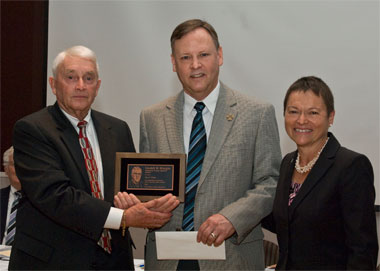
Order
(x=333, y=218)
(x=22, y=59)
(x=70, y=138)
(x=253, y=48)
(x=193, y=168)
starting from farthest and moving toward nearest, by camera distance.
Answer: (x=22, y=59) < (x=253, y=48) < (x=70, y=138) < (x=193, y=168) < (x=333, y=218)

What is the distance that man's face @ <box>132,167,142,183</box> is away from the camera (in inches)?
110

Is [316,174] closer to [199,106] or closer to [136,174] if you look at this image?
[199,106]

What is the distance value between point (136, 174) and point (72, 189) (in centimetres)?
36

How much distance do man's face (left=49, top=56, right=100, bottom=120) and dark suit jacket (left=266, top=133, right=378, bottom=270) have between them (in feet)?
4.31

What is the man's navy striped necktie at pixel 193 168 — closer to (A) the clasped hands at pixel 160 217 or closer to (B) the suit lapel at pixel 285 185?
(A) the clasped hands at pixel 160 217

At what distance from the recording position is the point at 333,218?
2547 millimetres

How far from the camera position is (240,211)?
2.65 m

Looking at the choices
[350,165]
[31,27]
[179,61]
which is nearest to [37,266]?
[179,61]

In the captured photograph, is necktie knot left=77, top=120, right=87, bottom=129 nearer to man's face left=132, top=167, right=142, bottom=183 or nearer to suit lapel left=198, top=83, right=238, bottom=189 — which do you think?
man's face left=132, top=167, right=142, bottom=183

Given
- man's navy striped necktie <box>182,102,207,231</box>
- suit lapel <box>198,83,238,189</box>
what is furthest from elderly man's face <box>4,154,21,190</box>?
suit lapel <box>198,83,238,189</box>

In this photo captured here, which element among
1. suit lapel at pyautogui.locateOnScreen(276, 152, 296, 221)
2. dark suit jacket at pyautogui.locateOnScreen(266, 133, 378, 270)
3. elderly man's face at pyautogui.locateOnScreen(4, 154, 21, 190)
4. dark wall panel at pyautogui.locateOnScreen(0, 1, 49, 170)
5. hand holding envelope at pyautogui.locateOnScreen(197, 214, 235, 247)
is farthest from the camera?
dark wall panel at pyautogui.locateOnScreen(0, 1, 49, 170)

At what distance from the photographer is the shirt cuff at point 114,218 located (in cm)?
276

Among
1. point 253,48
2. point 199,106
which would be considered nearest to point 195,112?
point 199,106

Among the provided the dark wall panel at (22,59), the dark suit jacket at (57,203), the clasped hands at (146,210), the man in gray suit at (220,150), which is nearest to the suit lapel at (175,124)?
the man in gray suit at (220,150)
